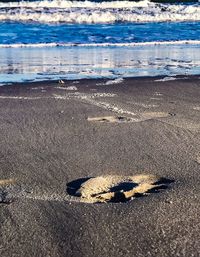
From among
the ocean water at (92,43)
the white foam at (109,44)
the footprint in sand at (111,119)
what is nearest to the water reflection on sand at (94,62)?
the ocean water at (92,43)

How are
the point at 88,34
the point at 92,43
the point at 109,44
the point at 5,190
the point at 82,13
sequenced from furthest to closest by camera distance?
the point at 82,13
the point at 88,34
the point at 92,43
the point at 109,44
the point at 5,190

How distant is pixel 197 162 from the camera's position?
271cm

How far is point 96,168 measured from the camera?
2.69 metres

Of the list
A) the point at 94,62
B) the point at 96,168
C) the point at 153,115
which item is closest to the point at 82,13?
the point at 94,62

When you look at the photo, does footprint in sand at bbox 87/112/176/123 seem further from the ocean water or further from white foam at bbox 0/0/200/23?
white foam at bbox 0/0/200/23

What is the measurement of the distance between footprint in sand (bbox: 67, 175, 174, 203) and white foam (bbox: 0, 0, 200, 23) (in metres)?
15.8

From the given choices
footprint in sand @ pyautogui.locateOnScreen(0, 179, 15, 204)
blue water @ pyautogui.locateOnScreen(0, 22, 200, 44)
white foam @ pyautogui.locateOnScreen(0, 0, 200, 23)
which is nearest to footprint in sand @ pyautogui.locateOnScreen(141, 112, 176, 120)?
footprint in sand @ pyautogui.locateOnScreen(0, 179, 15, 204)

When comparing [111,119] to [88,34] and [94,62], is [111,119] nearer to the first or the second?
[94,62]

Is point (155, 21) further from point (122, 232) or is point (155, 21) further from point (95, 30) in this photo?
point (122, 232)

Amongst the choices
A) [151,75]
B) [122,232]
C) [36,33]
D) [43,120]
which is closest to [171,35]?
[36,33]

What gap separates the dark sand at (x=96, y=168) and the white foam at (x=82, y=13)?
44.7 feet

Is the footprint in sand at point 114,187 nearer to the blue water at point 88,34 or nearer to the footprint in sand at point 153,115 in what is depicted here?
the footprint in sand at point 153,115

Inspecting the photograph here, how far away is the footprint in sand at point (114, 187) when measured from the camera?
88.9 inches

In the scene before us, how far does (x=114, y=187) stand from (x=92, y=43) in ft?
32.7
